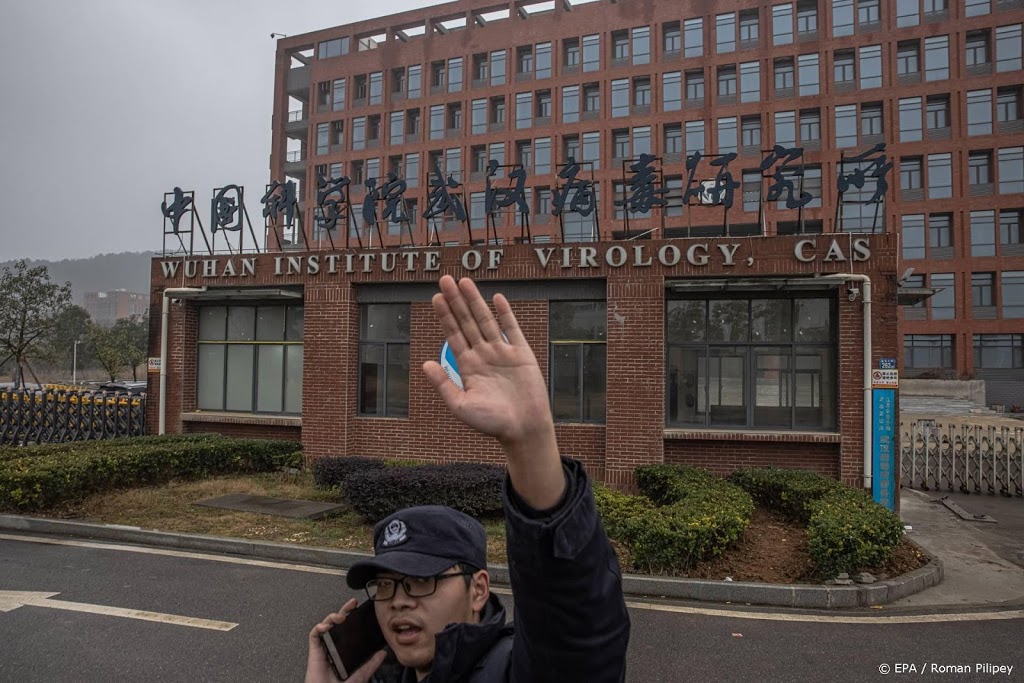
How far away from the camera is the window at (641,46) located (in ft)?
138

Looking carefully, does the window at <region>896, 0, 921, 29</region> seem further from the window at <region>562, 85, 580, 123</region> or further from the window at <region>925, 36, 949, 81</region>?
the window at <region>562, 85, 580, 123</region>

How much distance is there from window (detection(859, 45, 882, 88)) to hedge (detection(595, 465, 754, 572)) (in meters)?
38.0

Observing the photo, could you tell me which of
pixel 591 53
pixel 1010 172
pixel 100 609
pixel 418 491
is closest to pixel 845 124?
pixel 1010 172

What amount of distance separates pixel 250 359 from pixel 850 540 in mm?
12046

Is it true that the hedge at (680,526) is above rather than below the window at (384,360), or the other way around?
below

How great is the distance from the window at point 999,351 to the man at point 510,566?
1816 inches

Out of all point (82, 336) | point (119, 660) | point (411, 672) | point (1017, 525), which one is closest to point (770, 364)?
point (1017, 525)

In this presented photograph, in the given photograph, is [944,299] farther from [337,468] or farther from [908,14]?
[337,468]

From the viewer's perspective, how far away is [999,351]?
39.4 m

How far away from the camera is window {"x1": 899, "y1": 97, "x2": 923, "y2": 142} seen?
38375 mm

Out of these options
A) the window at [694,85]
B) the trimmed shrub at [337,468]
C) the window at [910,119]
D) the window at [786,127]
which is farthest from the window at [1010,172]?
the trimmed shrub at [337,468]

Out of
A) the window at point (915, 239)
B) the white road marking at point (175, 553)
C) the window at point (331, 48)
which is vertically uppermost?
the window at point (331, 48)

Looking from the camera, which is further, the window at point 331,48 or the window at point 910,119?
the window at point 331,48

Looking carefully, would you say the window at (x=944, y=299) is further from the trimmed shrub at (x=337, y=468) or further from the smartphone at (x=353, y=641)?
the smartphone at (x=353, y=641)
